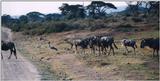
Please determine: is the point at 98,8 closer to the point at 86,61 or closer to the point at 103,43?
the point at 103,43

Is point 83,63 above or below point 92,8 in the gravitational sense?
below

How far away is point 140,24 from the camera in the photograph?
773 inches

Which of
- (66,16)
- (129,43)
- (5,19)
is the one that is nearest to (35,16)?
(5,19)

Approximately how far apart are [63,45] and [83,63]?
112cm

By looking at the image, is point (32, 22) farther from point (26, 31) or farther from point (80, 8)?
point (80, 8)

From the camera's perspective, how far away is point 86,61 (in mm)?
19672

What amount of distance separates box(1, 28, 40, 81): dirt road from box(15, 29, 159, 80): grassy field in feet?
0.85

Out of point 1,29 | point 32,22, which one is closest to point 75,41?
point 32,22

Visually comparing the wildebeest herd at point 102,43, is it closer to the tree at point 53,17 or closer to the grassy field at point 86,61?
the grassy field at point 86,61

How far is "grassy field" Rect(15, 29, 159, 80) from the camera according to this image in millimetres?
18250

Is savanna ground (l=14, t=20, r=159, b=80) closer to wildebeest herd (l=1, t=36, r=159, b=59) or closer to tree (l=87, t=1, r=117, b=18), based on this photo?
wildebeest herd (l=1, t=36, r=159, b=59)

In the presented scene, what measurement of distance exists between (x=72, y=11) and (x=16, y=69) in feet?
8.59

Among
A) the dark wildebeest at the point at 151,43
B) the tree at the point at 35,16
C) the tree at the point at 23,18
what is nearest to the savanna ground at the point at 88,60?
the dark wildebeest at the point at 151,43

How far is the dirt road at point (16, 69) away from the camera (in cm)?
1788
